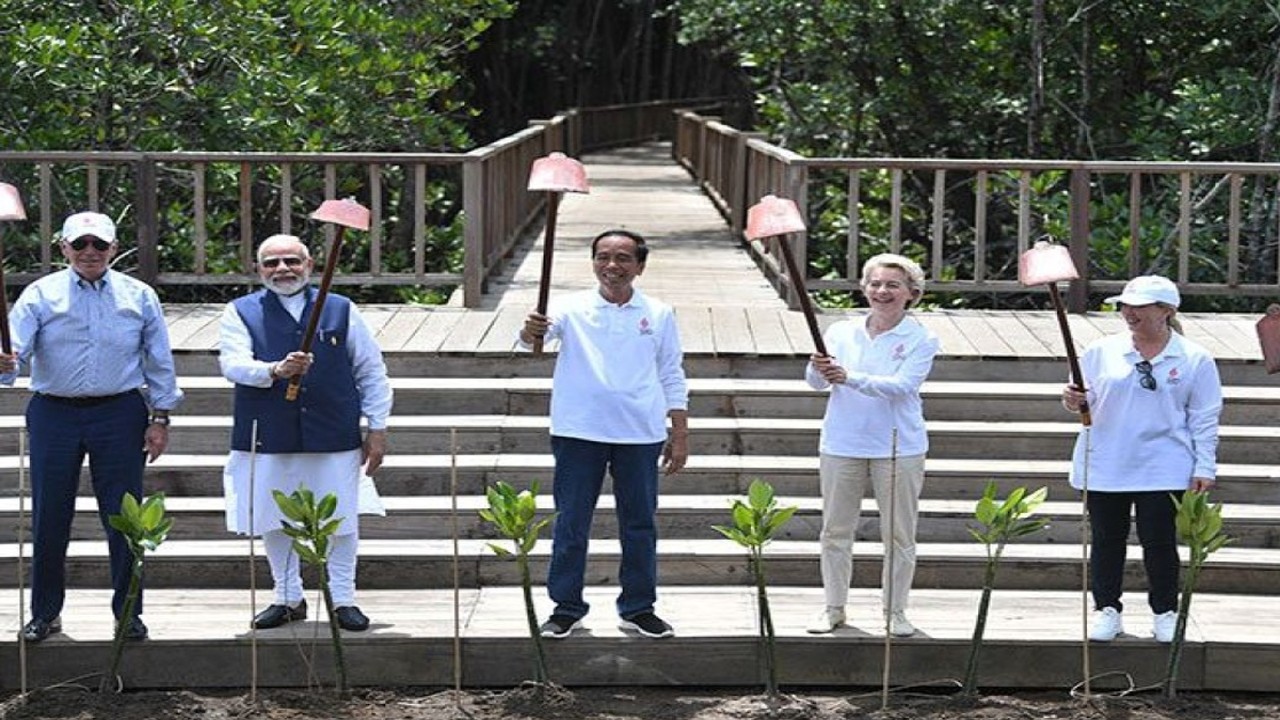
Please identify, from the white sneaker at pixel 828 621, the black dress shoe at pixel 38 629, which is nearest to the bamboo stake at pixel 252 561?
the black dress shoe at pixel 38 629

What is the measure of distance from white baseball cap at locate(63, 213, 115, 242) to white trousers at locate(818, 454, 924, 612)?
2.56 m

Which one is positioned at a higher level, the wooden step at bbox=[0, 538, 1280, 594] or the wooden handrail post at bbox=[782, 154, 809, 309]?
the wooden handrail post at bbox=[782, 154, 809, 309]

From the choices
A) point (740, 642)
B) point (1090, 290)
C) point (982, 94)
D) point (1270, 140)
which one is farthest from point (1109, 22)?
point (740, 642)

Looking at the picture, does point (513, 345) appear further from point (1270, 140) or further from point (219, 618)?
point (1270, 140)

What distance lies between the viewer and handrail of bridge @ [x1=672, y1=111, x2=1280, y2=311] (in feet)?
39.6

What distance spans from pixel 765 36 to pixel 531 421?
9.31m

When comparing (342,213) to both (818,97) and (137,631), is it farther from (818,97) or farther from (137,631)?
(818,97)

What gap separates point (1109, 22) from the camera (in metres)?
17.2

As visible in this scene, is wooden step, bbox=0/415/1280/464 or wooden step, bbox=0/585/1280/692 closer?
wooden step, bbox=0/585/1280/692

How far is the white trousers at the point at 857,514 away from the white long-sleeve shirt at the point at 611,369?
0.61 metres

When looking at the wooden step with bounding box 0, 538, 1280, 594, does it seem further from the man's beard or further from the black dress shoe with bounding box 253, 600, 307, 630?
the man's beard

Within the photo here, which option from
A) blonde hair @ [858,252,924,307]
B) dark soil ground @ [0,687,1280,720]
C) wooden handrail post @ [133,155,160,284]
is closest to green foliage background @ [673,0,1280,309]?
wooden handrail post @ [133,155,160,284]

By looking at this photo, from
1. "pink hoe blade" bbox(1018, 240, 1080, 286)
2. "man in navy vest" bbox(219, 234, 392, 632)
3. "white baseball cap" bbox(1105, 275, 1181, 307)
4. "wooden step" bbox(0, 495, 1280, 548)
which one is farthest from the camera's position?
"wooden step" bbox(0, 495, 1280, 548)

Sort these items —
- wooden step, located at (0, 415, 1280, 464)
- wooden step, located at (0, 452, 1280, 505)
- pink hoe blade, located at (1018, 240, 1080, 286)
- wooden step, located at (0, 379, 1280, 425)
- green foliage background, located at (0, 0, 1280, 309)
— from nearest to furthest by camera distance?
pink hoe blade, located at (1018, 240, 1080, 286), wooden step, located at (0, 452, 1280, 505), wooden step, located at (0, 415, 1280, 464), wooden step, located at (0, 379, 1280, 425), green foliage background, located at (0, 0, 1280, 309)
